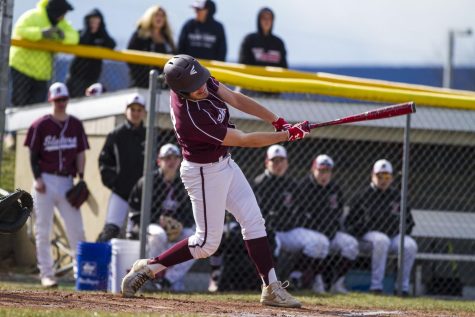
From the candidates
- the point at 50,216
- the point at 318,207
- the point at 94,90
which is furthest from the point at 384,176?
the point at 94,90

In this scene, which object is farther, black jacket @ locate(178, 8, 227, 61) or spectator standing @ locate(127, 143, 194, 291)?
black jacket @ locate(178, 8, 227, 61)

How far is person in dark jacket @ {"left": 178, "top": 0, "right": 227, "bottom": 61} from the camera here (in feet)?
42.4

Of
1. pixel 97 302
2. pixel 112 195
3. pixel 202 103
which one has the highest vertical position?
pixel 202 103

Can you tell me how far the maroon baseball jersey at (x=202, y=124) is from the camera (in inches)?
287

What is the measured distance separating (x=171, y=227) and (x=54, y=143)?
1.40m

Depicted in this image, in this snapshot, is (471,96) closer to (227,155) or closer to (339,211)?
(339,211)

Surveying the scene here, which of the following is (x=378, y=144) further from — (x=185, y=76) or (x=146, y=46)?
(x=185, y=76)

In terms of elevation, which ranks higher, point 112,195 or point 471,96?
point 471,96

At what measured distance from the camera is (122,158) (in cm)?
1093

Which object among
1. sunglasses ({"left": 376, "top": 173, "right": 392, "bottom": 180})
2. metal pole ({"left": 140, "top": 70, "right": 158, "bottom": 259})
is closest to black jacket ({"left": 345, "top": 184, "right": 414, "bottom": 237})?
sunglasses ({"left": 376, "top": 173, "right": 392, "bottom": 180})

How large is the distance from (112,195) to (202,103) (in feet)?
12.5

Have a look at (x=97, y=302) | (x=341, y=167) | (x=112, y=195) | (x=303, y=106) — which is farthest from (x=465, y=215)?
(x=97, y=302)

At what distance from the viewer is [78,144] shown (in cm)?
1063

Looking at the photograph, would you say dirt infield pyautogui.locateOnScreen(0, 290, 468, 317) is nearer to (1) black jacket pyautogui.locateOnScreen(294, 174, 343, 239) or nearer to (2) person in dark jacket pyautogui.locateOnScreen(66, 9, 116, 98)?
(1) black jacket pyautogui.locateOnScreen(294, 174, 343, 239)
